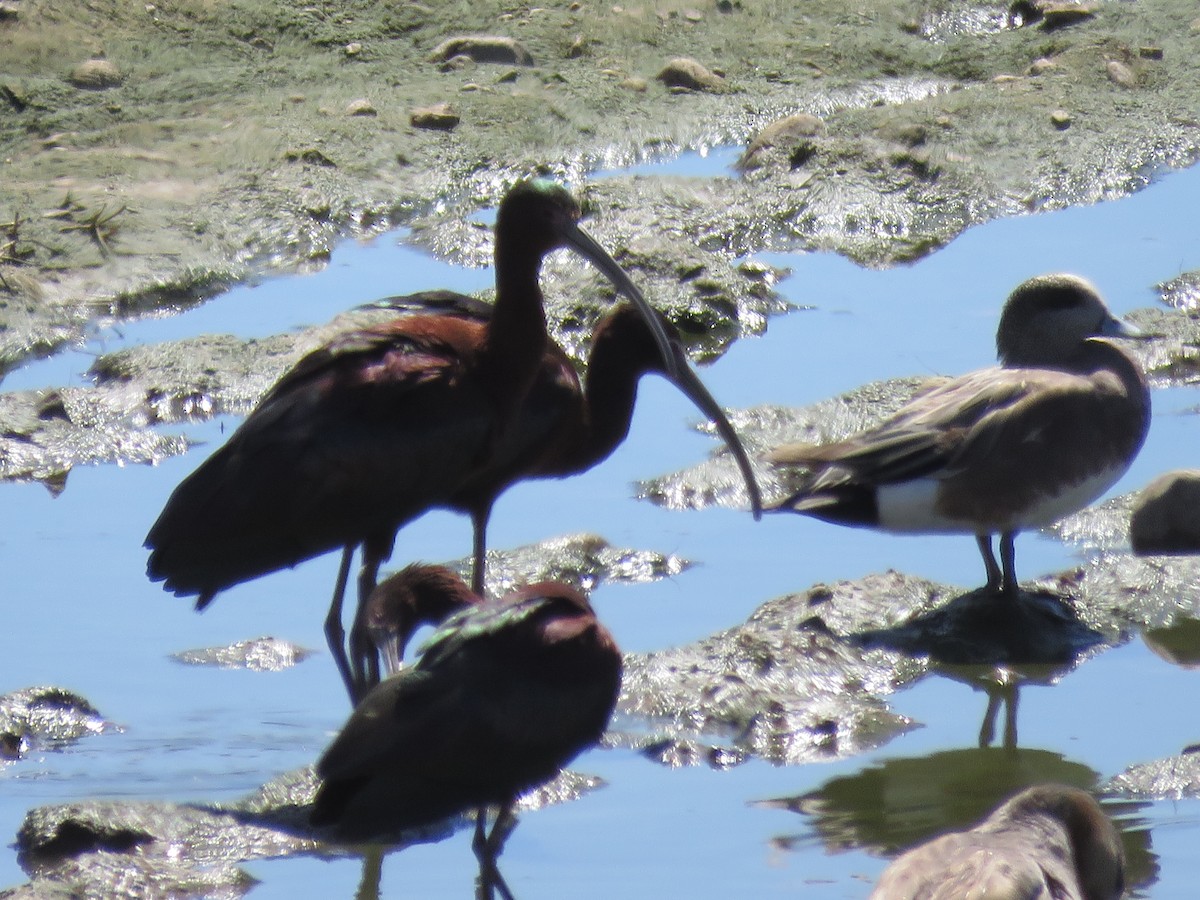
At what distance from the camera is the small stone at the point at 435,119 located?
1223 cm

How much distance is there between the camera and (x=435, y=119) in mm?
12234

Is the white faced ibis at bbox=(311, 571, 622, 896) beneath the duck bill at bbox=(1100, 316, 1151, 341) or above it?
beneath

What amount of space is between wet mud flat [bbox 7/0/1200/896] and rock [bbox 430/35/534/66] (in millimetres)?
23

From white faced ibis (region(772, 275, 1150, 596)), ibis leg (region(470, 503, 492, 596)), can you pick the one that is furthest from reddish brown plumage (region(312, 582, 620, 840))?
white faced ibis (region(772, 275, 1150, 596))

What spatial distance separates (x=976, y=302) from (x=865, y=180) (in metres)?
1.50

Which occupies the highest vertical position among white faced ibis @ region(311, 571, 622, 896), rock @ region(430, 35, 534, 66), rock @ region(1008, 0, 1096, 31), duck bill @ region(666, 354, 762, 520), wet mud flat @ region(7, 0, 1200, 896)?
rock @ region(1008, 0, 1096, 31)

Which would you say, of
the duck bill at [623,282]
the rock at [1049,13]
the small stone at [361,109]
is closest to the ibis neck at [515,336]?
the duck bill at [623,282]

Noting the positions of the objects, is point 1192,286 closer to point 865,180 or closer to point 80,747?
point 865,180

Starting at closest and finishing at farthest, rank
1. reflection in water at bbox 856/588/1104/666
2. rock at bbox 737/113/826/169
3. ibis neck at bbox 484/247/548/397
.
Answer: ibis neck at bbox 484/247/548/397
reflection in water at bbox 856/588/1104/666
rock at bbox 737/113/826/169

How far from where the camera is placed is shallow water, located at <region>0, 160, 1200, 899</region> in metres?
5.75

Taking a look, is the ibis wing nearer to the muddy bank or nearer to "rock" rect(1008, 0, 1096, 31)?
the muddy bank

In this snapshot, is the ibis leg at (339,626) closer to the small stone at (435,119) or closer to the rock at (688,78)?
the small stone at (435,119)

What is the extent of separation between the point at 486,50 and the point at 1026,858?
30.6ft

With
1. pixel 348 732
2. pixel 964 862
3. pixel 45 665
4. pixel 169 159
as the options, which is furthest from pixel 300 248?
pixel 964 862
